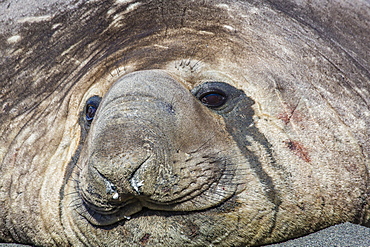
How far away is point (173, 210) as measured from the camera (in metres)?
2.68

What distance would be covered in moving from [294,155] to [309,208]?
33cm

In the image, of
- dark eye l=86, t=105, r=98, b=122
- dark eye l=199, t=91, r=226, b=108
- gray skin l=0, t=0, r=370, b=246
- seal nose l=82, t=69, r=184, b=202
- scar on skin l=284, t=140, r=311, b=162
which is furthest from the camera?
dark eye l=86, t=105, r=98, b=122

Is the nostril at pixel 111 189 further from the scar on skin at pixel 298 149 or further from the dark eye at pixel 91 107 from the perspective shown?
the scar on skin at pixel 298 149

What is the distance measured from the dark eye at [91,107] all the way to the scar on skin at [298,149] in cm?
135

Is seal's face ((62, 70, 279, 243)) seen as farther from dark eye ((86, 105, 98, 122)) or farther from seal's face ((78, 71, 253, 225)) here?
dark eye ((86, 105, 98, 122))

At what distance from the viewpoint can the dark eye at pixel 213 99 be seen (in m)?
3.21

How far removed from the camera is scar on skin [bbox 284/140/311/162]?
3.01 metres

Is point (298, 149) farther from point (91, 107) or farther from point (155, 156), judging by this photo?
point (91, 107)

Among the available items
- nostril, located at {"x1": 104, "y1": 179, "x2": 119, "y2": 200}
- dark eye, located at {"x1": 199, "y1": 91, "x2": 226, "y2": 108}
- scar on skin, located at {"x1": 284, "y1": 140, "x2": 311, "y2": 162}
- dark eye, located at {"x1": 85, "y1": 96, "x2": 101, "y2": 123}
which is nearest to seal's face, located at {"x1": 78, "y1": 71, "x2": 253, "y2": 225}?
nostril, located at {"x1": 104, "y1": 179, "x2": 119, "y2": 200}

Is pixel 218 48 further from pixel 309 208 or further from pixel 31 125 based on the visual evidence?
pixel 31 125

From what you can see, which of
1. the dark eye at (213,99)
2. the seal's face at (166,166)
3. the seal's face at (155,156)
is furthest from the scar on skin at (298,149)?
the dark eye at (213,99)

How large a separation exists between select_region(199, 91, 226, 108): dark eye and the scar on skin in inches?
20.2

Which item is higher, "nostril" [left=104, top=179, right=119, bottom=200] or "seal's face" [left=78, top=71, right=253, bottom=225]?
"seal's face" [left=78, top=71, right=253, bottom=225]

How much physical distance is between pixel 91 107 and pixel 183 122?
965mm
